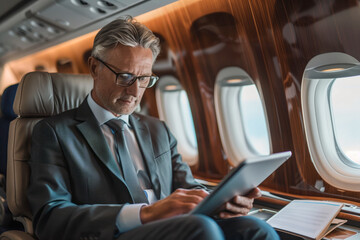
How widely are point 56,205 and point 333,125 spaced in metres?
1.96

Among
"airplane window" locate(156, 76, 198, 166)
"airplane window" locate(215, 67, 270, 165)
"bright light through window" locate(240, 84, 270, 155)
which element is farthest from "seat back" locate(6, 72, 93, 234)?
"airplane window" locate(156, 76, 198, 166)

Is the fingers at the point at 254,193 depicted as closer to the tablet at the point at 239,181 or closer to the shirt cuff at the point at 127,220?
the tablet at the point at 239,181

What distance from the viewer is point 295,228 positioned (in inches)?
75.5

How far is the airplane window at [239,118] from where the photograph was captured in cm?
308

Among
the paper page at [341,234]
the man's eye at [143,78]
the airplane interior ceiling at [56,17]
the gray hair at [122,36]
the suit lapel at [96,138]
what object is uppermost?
the airplane interior ceiling at [56,17]

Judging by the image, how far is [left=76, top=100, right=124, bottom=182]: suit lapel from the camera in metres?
1.71

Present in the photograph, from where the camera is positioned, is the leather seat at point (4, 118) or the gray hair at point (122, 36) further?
the leather seat at point (4, 118)

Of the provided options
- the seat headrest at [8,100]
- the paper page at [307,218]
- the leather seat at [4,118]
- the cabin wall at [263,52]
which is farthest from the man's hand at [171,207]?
the seat headrest at [8,100]

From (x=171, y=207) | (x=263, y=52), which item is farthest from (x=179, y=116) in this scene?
(x=171, y=207)

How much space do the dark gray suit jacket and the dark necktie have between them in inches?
2.6

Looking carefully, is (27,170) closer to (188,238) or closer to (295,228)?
(188,238)

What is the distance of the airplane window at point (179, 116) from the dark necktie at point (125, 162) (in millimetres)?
1954

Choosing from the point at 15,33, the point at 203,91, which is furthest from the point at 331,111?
the point at 15,33

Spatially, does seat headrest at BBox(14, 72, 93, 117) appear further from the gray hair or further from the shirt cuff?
the shirt cuff
